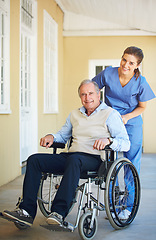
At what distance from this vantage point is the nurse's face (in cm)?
317

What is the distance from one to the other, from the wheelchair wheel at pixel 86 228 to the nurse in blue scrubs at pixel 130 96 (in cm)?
80

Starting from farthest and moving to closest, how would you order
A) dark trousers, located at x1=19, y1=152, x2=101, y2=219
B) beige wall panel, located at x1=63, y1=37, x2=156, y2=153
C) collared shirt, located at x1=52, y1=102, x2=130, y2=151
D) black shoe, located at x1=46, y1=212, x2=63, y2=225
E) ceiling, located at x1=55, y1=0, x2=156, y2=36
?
beige wall panel, located at x1=63, y1=37, x2=156, y2=153, ceiling, located at x1=55, y1=0, x2=156, y2=36, collared shirt, located at x1=52, y1=102, x2=130, y2=151, dark trousers, located at x1=19, y1=152, x2=101, y2=219, black shoe, located at x1=46, y1=212, x2=63, y2=225

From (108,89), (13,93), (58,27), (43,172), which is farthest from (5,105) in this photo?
(58,27)

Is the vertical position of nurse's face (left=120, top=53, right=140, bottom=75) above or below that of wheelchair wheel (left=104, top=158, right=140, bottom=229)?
above

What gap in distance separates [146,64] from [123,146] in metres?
6.54

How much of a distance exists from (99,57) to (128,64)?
6231 millimetres

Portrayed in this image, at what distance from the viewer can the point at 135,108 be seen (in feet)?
11.2

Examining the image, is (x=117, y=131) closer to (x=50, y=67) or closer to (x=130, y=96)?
(x=130, y=96)

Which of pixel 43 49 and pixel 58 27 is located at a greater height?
pixel 58 27

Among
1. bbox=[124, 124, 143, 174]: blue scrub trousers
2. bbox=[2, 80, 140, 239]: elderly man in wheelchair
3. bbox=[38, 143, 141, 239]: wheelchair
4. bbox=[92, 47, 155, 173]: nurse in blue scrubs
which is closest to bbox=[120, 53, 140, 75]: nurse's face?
bbox=[92, 47, 155, 173]: nurse in blue scrubs

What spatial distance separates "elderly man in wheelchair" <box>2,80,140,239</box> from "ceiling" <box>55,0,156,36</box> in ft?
15.3

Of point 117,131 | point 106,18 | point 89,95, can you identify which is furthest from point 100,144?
point 106,18

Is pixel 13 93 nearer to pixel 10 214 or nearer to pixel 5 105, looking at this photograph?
pixel 5 105

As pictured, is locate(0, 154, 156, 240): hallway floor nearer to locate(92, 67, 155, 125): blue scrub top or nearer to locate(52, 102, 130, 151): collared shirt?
locate(52, 102, 130, 151): collared shirt
